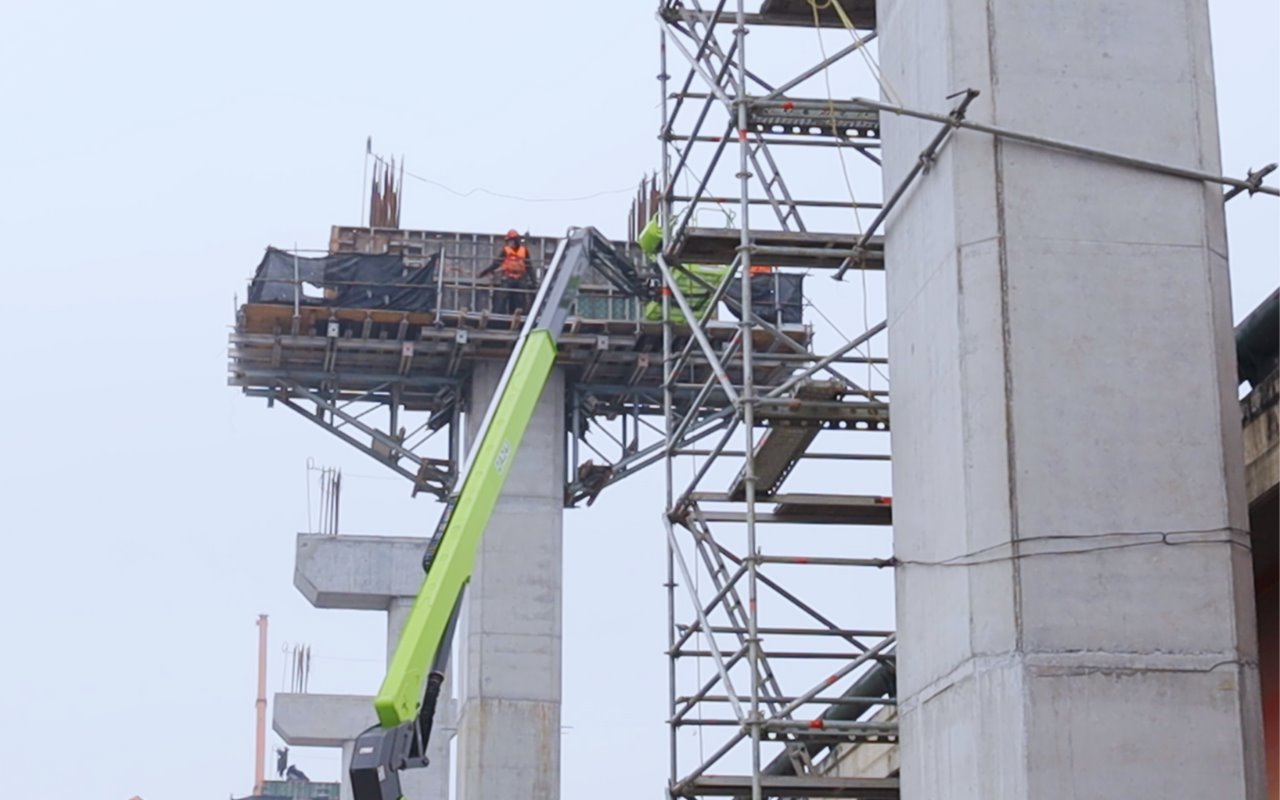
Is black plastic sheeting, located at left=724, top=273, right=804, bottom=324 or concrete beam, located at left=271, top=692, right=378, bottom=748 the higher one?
black plastic sheeting, located at left=724, top=273, right=804, bottom=324

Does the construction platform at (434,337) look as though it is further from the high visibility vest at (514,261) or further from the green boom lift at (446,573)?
the green boom lift at (446,573)

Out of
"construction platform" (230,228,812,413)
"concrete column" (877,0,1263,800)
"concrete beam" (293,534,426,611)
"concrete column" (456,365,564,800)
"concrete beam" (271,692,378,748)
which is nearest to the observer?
"concrete column" (877,0,1263,800)

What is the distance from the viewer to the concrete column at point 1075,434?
15477mm

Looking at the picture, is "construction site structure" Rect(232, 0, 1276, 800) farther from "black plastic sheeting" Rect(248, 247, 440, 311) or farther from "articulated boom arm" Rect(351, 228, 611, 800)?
"black plastic sheeting" Rect(248, 247, 440, 311)

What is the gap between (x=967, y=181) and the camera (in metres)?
16.8

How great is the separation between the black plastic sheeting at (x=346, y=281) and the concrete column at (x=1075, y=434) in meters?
27.9

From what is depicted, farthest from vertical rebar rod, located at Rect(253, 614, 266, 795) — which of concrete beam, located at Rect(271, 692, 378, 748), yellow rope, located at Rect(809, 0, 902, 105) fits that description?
yellow rope, located at Rect(809, 0, 902, 105)

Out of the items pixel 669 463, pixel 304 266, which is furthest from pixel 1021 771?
pixel 304 266

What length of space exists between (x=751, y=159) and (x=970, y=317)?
19.9 ft

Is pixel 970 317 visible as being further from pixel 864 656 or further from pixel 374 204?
pixel 374 204

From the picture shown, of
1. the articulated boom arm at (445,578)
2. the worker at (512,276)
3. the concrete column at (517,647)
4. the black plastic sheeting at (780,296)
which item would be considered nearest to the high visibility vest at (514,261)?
the worker at (512,276)

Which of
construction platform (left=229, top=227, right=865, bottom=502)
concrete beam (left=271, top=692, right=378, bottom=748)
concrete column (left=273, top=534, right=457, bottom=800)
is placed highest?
construction platform (left=229, top=227, right=865, bottom=502)

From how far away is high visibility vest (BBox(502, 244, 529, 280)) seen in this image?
148 feet

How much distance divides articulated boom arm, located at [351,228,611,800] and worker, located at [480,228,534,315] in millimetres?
16699
